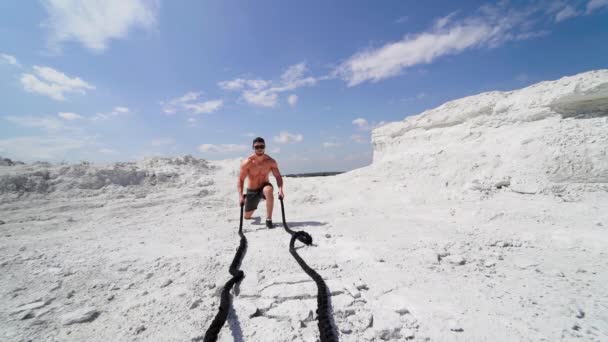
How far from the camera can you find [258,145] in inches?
196

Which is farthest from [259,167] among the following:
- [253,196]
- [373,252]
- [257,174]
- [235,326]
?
[235,326]

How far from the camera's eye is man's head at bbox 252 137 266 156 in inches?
197

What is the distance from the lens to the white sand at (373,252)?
167cm

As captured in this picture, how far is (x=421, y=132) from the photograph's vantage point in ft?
35.8

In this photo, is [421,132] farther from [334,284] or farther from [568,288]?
[334,284]

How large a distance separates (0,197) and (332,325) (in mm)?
9924

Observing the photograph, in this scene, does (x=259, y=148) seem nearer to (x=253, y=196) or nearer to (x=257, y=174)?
(x=257, y=174)

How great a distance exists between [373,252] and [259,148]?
3186 millimetres

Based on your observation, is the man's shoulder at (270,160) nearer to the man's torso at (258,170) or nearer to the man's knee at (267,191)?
the man's torso at (258,170)

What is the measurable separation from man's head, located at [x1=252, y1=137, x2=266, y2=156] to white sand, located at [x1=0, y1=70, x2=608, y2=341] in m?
1.58

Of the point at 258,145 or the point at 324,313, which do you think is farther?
the point at 258,145

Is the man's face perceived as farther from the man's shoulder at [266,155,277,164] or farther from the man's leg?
the man's leg

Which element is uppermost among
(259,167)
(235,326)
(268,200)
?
(259,167)

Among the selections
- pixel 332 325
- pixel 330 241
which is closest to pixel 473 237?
pixel 330 241
